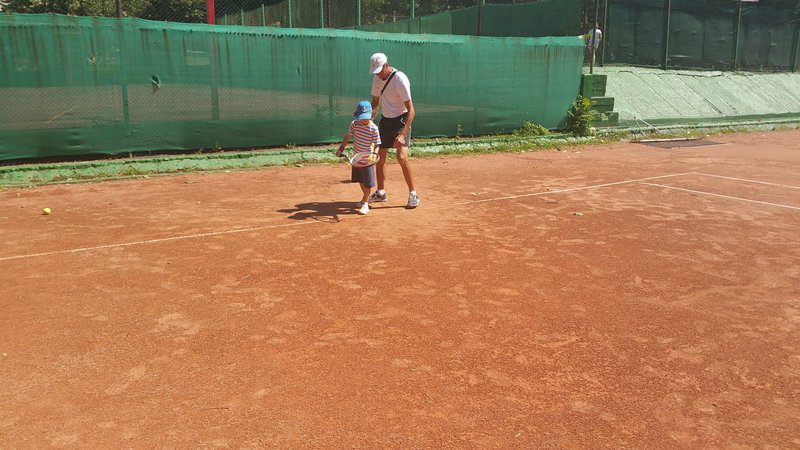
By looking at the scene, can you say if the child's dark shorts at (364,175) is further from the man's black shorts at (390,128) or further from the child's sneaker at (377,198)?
the child's sneaker at (377,198)

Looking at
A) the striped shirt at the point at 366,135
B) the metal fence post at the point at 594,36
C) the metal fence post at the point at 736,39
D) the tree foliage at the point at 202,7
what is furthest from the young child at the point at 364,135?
the metal fence post at the point at 736,39

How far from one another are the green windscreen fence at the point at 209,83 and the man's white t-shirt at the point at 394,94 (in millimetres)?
4200

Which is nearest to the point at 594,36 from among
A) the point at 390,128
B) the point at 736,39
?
the point at 736,39

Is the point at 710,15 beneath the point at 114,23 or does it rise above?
above

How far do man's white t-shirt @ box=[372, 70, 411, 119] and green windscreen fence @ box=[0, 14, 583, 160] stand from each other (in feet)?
13.8

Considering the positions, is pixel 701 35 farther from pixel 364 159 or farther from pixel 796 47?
pixel 364 159

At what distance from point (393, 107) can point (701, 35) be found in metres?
17.5

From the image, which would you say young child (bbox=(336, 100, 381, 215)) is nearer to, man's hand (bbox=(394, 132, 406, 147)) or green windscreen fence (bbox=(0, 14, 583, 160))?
man's hand (bbox=(394, 132, 406, 147))

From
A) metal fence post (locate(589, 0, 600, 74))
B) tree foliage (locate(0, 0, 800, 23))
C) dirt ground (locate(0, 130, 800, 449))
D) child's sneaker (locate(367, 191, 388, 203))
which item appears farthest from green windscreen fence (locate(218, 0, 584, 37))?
dirt ground (locate(0, 130, 800, 449))

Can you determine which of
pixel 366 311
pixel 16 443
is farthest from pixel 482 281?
pixel 16 443

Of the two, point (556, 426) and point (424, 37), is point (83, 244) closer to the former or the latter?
point (556, 426)

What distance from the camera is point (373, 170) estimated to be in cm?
753

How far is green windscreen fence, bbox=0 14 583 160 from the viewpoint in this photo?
9.32m

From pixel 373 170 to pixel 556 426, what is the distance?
482 cm
